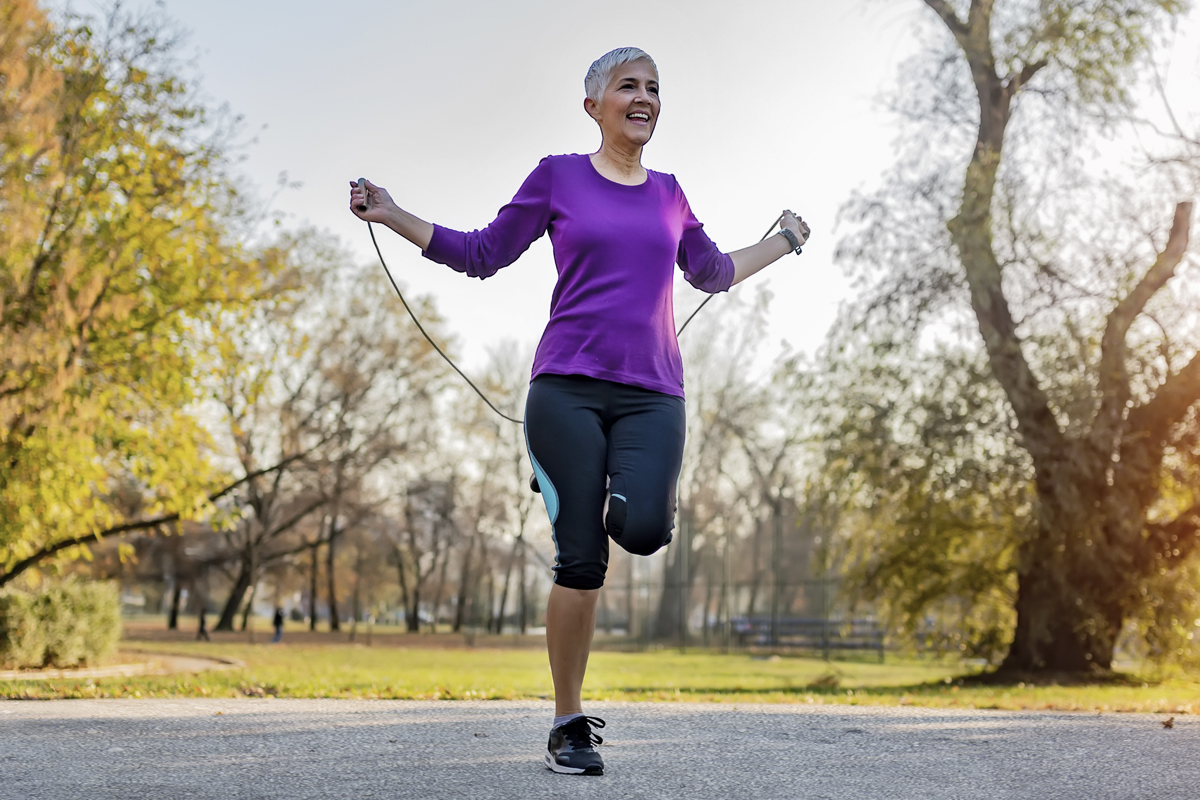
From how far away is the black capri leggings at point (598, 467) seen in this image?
3.19m

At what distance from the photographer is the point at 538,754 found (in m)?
3.56

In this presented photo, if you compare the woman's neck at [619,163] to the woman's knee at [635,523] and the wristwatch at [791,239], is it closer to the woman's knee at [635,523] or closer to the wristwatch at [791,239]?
A: the wristwatch at [791,239]

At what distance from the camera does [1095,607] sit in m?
13.7

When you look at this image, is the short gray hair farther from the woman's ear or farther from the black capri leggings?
the black capri leggings

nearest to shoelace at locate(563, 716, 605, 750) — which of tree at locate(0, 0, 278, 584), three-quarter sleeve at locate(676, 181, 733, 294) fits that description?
three-quarter sleeve at locate(676, 181, 733, 294)

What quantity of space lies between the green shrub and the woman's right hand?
10.8 m

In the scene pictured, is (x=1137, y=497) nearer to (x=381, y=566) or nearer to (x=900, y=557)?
(x=900, y=557)

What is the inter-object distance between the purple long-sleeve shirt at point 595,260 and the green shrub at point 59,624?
35.8 ft

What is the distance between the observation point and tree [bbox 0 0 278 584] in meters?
10.2

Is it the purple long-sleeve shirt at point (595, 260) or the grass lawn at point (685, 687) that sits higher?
the purple long-sleeve shirt at point (595, 260)

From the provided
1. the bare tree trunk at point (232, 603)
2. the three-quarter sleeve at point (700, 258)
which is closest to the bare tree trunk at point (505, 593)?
the bare tree trunk at point (232, 603)

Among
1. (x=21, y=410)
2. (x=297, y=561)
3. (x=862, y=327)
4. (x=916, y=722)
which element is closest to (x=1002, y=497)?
(x=862, y=327)

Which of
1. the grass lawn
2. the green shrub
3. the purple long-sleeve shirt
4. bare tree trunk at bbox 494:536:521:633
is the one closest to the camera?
the purple long-sleeve shirt

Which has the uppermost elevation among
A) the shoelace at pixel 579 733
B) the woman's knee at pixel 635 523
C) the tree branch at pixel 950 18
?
the tree branch at pixel 950 18
